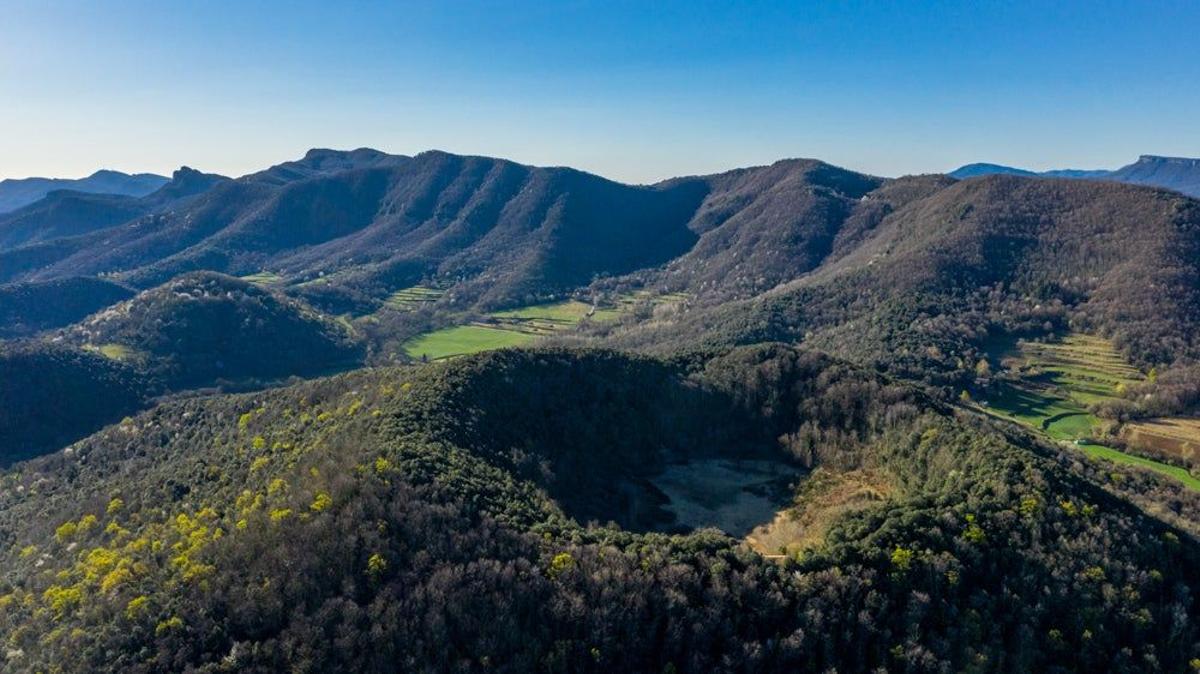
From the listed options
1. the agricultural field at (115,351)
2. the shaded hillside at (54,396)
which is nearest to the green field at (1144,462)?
the shaded hillside at (54,396)

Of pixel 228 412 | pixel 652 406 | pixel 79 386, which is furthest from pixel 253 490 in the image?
pixel 79 386

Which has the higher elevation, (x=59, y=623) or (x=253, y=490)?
(x=253, y=490)

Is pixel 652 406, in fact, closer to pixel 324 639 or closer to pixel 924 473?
pixel 924 473

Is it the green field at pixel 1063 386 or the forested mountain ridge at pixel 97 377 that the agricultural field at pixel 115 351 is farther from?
the green field at pixel 1063 386

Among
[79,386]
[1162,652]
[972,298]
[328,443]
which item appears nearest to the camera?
[1162,652]

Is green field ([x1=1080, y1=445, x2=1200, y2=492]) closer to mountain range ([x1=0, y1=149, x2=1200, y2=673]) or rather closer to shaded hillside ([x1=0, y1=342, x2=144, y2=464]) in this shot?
mountain range ([x1=0, y1=149, x2=1200, y2=673])

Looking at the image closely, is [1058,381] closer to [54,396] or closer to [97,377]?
[97,377]

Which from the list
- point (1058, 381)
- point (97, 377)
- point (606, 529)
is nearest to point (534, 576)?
point (606, 529)
